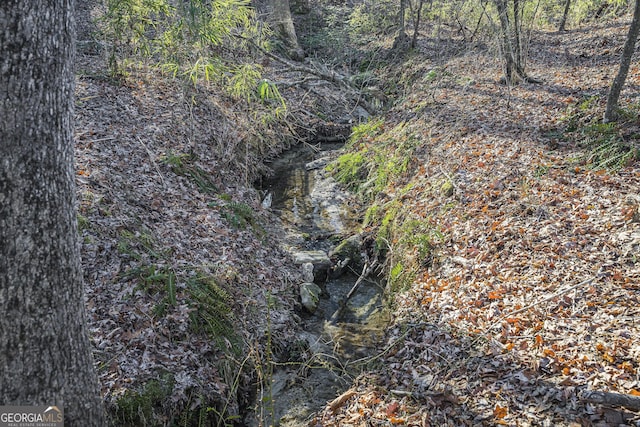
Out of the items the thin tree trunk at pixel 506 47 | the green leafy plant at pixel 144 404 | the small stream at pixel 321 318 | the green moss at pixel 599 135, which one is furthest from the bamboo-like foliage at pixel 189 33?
the thin tree trunk at pixel 506 47

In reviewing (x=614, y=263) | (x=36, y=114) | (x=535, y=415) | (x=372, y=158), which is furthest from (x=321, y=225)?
(x=36, y=114)

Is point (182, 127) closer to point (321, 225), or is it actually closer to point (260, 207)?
point (260, 207)

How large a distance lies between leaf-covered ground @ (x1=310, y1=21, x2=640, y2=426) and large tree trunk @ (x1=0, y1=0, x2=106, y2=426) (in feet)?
9.28

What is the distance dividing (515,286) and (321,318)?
9.45 ft

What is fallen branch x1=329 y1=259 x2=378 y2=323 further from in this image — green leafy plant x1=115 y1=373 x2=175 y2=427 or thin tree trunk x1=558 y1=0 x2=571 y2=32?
thin tree trunk x1=558 y1=0 x2=571 y2=32

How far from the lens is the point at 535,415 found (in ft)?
11.5

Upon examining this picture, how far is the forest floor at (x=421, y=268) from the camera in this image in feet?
13.0

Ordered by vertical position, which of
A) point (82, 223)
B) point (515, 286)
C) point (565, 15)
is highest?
point (565, 15)

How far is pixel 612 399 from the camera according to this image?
3281mm

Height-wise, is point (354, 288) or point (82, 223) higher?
point (82, 223)

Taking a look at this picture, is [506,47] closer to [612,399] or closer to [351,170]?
[351,170]

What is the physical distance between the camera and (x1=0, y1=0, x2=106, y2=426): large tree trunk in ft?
7.47

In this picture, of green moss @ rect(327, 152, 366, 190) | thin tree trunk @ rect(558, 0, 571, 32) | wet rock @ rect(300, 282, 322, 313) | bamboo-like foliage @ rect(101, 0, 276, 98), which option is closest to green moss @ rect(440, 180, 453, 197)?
wet rock @ rect(300, 282, 322, 313)

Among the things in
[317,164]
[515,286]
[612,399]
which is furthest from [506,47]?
[612,399]
